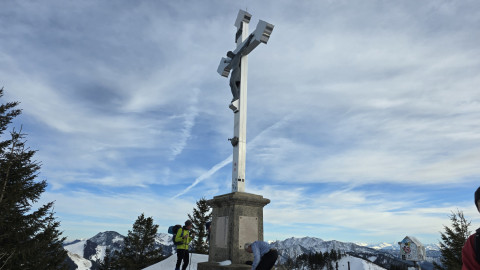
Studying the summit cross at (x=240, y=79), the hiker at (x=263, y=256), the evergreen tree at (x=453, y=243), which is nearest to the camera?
the hiker at (x=263, y=256)

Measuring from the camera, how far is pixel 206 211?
37.9 metres

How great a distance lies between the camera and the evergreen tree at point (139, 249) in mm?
33469

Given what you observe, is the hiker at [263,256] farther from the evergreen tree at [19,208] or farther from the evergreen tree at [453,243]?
the evergreen tree at [453,243]

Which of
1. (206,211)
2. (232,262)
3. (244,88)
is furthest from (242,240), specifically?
(206,211)

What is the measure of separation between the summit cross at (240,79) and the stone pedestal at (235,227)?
1.70ft

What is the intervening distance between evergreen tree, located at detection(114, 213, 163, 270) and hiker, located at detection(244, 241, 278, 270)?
3121cm

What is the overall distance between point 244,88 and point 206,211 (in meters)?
31.6

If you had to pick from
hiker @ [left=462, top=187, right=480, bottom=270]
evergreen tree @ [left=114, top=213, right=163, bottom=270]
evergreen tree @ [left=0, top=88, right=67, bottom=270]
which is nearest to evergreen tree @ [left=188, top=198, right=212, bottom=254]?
evergreen tree @ [left=114, top=213, right=163, bottom=270]

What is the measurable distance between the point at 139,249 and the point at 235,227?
1300 inches

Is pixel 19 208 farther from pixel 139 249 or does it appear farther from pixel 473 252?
pixel 139 249

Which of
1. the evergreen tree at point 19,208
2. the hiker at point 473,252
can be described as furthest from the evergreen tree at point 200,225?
the hiker at point 473,252

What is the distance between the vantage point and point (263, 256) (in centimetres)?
639

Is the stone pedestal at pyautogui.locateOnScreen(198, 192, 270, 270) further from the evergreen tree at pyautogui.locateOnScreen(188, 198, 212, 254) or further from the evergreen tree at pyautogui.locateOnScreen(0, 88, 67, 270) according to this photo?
the evergreen tree at pyautogui.locateOnScreen(188, 198, 212, 254)

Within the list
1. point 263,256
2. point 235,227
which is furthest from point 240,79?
point 263,256
